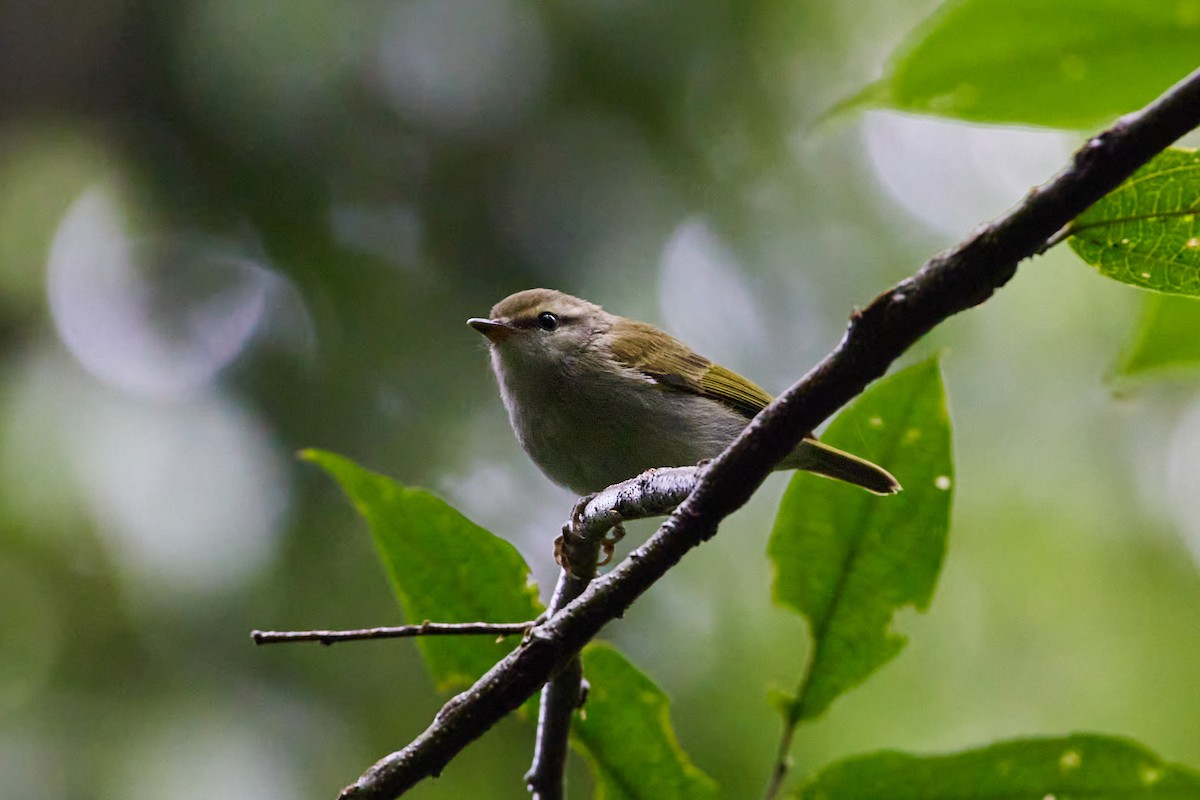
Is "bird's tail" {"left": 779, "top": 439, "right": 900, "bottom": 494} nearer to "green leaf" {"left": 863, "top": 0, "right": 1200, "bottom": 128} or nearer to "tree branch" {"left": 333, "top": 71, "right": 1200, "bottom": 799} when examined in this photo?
"green leaf" {"left": 863, "top": 0, "right": 1200, "bottom": 128}

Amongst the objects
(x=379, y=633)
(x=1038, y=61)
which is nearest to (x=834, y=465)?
(x=1038, y=61)

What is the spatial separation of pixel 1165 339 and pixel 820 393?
0.92m

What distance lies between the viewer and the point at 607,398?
293 cm

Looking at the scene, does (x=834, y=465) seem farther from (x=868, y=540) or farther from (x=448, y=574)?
(x=448, y=574)

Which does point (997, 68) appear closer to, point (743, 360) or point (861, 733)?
point (861, 733)

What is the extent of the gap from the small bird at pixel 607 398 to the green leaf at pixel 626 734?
1.02 metres

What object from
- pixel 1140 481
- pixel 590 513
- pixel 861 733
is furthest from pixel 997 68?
pixel 1140 481

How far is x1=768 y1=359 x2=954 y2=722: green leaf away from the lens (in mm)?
1705

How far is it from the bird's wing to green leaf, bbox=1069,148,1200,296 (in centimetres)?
195

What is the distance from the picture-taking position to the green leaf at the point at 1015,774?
5.16ft

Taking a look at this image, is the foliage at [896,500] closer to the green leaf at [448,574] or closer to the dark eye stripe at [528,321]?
the green leaf at [448,574]

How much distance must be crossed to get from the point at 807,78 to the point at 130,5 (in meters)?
3.90

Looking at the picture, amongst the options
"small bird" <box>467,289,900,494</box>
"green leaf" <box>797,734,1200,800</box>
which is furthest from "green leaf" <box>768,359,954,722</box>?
"small bird" <box>467,289,900,494</box>

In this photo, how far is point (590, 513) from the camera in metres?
1.61
